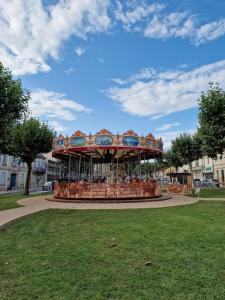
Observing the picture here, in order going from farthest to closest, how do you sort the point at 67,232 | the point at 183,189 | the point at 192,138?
1. the point at 192,138
2. the point at 183,189
3. the point at 67,232

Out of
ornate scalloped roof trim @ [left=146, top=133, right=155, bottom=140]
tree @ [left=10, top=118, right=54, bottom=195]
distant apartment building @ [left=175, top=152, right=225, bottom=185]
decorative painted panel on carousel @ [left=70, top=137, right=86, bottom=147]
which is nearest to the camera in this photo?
decorative painted panel on carousel @ [left=70, top=137, right=86, bottom=147]

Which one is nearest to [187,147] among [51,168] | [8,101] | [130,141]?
[130,141]

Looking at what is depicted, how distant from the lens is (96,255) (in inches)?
215

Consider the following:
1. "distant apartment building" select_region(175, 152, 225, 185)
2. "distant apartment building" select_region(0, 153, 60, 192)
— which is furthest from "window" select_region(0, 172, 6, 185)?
"distant apartment building" select_region(175, 152, 225, 185)

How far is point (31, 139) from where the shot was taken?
86.7 feet

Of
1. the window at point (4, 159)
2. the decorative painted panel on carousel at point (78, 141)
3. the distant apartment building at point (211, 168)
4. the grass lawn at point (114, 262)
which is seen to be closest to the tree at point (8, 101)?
the decorative painted panel on carousel at point (78, 141)

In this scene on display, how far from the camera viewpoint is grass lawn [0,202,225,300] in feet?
12.5

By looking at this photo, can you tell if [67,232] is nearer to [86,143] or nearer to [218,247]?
[218,247]

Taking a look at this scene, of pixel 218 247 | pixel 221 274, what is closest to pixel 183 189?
pixel 218 247

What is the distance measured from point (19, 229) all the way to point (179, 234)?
4987 millimetres

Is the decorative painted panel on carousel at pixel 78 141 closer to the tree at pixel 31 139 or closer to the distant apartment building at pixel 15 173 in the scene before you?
the tree at pixel 31 139

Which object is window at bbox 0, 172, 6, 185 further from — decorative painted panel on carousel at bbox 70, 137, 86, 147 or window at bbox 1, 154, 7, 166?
decorative painted panel on carousel at bbox 70, 137, 86, 147

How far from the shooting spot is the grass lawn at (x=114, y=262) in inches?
150

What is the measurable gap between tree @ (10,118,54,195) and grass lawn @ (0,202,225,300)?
18.9 meters
